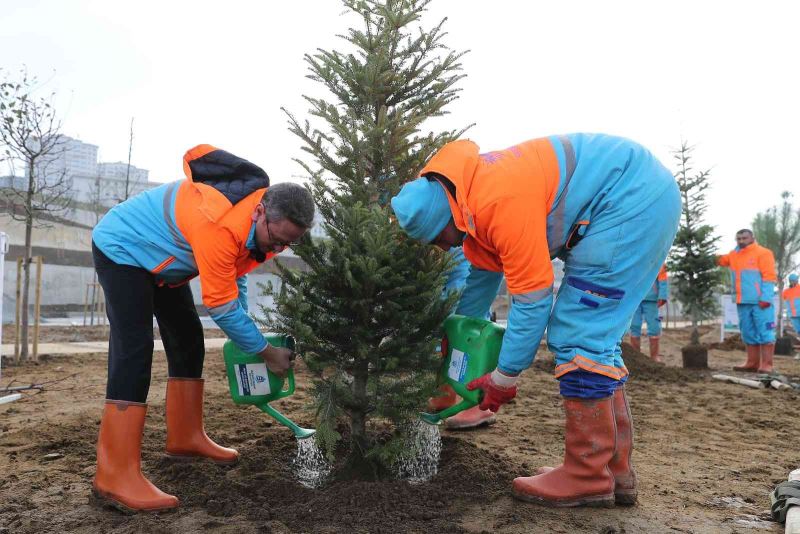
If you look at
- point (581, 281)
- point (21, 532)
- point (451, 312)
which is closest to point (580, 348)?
point (581, 281)

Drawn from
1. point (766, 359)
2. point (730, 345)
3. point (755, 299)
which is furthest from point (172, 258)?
point (730, 345)

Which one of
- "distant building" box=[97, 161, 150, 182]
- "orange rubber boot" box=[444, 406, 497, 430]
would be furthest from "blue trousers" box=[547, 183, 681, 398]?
"distant building" box=[97, 161, 150, 182]

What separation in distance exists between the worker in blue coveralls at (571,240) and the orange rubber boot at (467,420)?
5.55 feet

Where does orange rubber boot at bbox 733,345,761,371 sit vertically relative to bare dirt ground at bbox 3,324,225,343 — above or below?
above

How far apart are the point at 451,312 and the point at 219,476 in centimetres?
153

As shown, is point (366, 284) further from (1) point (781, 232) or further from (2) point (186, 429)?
(1) point (781, 232)

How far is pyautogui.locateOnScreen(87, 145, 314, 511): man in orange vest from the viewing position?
9.04 ft

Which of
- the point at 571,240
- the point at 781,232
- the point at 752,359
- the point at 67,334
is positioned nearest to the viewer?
the point at 571,240

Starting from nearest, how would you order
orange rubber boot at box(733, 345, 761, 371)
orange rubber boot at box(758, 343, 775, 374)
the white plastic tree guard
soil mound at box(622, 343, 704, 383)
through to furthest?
the white plastic tree guard
soil mound at box(622, 343, 704, 383)
orange rubber boot at box(758, 343, 775, 374)
orange rubber boot at box(733, 345, 761, 371)

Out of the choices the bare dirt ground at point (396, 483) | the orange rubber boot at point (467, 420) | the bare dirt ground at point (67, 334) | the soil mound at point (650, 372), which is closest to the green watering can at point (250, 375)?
the bare dirt ground at point (396, 483)

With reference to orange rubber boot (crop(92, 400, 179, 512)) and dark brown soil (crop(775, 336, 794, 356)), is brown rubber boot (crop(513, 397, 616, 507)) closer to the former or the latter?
orange rubber boot (crop(92, 400, 179, 512))

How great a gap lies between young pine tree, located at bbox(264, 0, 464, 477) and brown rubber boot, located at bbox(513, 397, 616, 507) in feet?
2.23

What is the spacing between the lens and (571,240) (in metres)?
2.77

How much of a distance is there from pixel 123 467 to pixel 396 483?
4.29 feet
